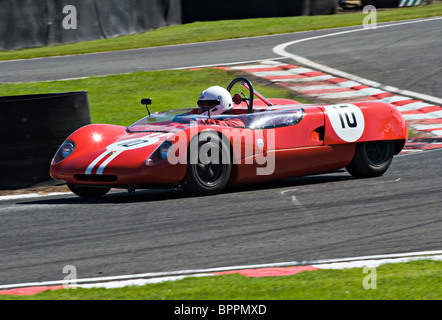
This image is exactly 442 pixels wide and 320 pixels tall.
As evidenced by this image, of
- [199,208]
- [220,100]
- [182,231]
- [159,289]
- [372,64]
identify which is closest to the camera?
[159,289]

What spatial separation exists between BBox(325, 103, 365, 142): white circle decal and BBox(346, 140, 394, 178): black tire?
0.16 m

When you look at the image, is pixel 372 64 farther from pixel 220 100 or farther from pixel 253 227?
pixel 253 227

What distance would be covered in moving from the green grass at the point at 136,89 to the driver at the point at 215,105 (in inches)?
157

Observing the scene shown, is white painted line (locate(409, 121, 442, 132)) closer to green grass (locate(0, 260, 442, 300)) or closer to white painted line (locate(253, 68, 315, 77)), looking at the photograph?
white painted line (locate(253, 68, 315, 77))

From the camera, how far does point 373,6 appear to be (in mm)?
25391

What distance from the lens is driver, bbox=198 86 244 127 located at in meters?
7.70

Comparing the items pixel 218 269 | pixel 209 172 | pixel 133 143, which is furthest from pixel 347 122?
pixel 218 269

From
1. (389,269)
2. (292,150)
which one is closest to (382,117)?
(292,150)

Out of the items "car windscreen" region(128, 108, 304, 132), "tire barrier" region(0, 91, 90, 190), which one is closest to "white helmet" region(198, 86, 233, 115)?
"car windscreen" region(128, 108, 304, 132)

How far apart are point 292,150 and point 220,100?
3.13 feet

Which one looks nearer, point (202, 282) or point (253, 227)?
point (202, 282)

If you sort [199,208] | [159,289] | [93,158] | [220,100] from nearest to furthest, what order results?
[159,289]
[199,208]
[93,158]
[220,100]

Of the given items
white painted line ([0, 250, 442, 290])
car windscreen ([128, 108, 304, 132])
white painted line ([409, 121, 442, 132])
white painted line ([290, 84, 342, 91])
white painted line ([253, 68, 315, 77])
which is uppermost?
car windscreen ([128, 108, 304, 132])

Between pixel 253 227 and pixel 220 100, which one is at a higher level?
pixel 220 100
